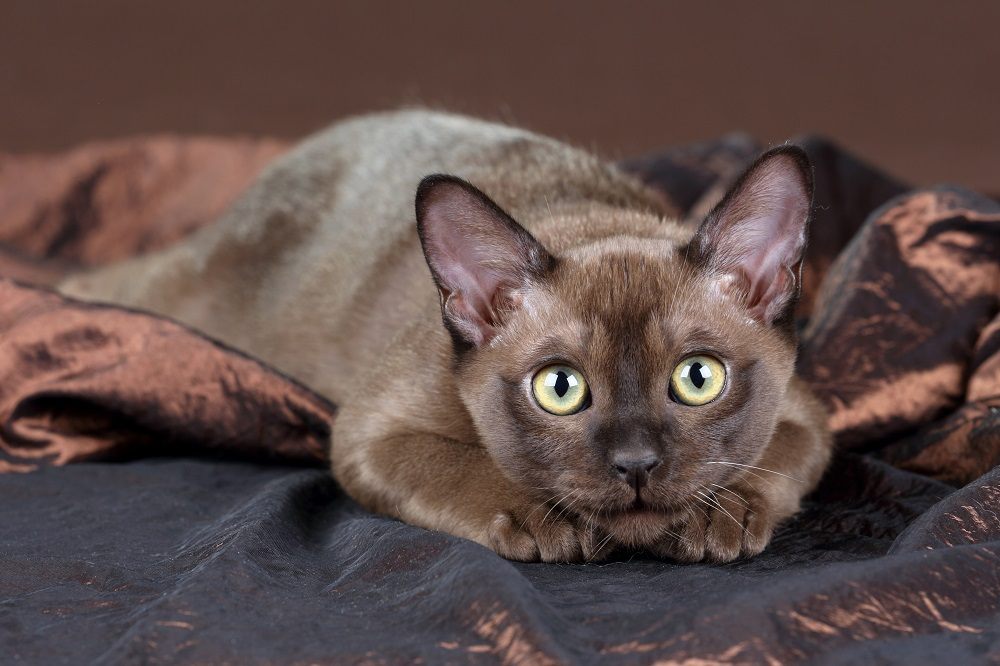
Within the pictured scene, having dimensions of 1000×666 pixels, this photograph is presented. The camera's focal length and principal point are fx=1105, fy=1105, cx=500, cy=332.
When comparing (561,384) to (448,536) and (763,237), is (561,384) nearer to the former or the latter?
(448,536)

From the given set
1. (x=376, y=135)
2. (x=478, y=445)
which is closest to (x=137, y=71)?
(x=376, y=135)

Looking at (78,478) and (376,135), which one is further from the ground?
(376,135)

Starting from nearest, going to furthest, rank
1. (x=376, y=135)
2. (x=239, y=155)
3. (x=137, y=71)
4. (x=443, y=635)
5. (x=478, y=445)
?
(x=443, y=635), (x=478, y=445), (x=376, y=135), (x=239, y=155), (x=137, y=71)

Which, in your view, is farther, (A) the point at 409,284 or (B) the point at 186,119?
(B) the point at 186,119

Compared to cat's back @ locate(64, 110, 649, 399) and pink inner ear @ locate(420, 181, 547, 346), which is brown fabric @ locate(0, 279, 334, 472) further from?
pink inner ear @ locate(420, 181, 547, 346)

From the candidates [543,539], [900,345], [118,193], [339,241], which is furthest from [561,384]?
[118,193]

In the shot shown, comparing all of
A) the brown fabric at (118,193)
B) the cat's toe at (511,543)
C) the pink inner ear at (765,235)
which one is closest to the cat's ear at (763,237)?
the pink inner ear at (765,235)

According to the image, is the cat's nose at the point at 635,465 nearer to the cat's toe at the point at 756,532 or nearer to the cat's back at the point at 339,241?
the cat's toe at the point at 756,532

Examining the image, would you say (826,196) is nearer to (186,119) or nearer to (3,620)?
(3,620)
